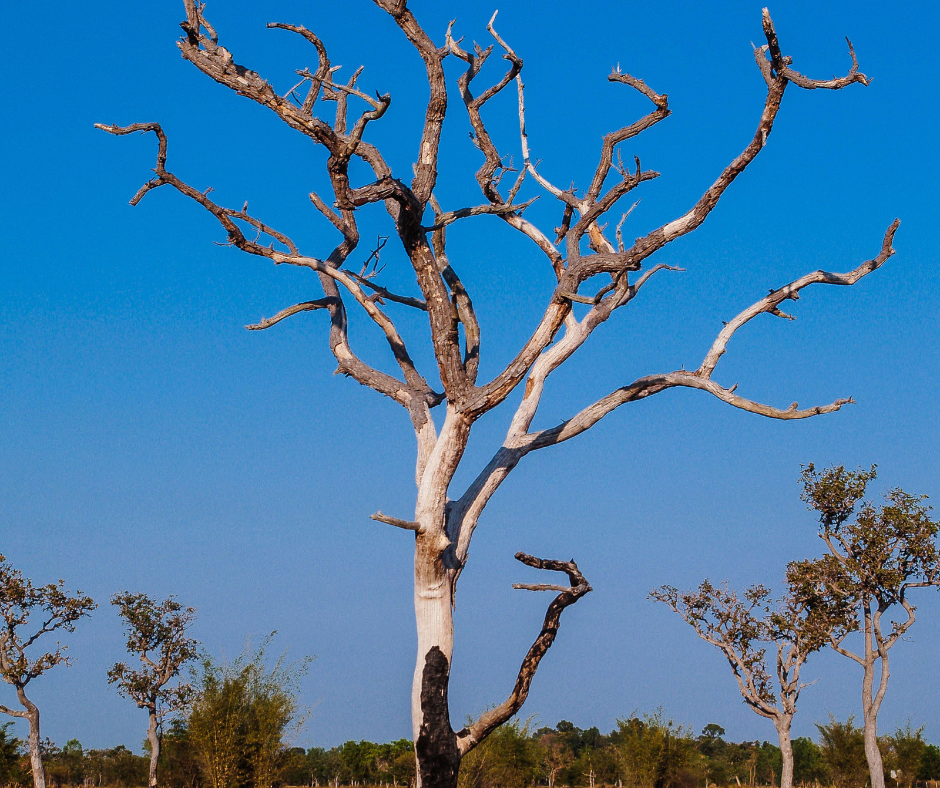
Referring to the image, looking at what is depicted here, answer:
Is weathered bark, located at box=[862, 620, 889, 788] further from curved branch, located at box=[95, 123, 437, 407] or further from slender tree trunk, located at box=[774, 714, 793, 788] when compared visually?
curved branch, located at box=[95, 123, 437, 407]

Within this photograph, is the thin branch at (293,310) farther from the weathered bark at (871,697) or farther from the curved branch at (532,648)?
the weathered bark at (871,697)

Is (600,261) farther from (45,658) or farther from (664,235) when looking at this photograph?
(45,658)


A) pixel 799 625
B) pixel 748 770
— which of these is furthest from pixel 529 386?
pixel 748 770

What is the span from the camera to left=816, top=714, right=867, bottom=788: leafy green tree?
2839 cm

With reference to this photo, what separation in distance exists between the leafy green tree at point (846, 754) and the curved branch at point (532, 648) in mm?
24878

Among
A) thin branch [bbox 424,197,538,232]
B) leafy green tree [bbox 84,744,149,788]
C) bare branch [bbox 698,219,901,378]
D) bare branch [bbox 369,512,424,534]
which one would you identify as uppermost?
thin branch [bbox 424,197,538,232]

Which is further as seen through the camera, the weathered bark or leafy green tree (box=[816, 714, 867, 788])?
leafy green tree (box=[816, 714, 867, 788])

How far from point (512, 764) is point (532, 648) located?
18351mm

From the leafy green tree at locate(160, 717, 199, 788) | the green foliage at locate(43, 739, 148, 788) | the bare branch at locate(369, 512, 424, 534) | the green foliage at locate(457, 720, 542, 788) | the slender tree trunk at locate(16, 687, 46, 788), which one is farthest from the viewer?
the green foliage at locate(43, 739, 148, 788)

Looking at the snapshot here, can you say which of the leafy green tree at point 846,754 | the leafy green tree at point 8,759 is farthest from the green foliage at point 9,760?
the leafy green tree at point 846,754

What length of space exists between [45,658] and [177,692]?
15.7 feet

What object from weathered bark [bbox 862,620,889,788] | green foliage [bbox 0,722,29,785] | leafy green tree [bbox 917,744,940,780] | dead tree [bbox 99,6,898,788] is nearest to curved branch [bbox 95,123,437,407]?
dead tree [bbox 99,6,898,788]

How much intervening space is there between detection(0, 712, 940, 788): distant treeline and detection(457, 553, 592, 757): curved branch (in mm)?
8182

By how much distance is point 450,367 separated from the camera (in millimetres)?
6816
